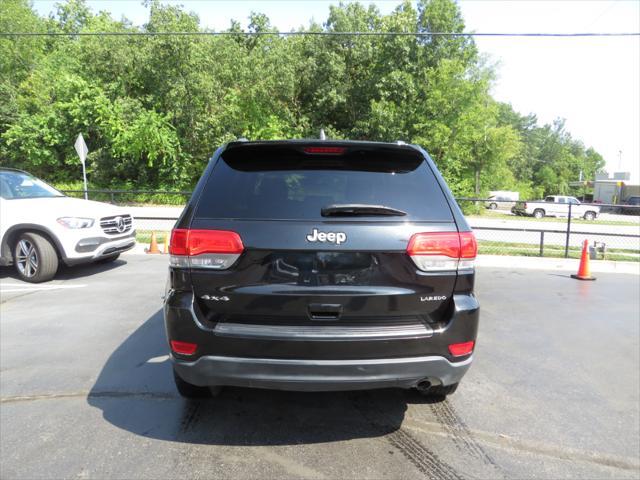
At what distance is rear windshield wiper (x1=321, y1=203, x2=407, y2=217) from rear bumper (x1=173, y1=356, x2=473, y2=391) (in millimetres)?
834

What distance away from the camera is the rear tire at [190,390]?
9.96 feet

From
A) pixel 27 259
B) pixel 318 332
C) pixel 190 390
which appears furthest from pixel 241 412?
pixel 27 259

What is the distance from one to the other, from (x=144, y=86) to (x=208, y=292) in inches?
1158

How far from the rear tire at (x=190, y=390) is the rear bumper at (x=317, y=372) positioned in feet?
2.05

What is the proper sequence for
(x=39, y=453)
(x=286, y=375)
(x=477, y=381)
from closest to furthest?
(x=286, y=375) → (x=39, y=453) → (x=477, y=381)

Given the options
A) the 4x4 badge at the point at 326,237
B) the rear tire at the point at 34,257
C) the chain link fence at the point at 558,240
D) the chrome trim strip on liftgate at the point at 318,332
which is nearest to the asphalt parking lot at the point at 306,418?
the chrome trim strip on liftgate at the point at 318,332

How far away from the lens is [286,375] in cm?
240

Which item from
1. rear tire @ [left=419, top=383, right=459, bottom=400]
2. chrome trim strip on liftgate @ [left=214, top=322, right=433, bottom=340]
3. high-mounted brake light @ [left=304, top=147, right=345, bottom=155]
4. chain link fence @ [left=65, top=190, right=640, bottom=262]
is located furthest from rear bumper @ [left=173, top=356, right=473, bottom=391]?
chain link fence @ [left=65, top=190, right=640, bottom=262]

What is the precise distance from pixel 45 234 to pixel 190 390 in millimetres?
5282

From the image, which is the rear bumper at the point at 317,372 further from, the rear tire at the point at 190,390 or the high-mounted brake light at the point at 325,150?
the high-mounted brake light at the point at 325,150

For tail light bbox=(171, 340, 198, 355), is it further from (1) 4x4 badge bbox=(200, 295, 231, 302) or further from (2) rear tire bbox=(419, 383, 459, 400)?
(2) rear tire bbox=(419, 383, 459, 400)

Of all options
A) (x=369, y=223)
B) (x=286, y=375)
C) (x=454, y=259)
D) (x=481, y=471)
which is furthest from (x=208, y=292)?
(x=481, y=471)

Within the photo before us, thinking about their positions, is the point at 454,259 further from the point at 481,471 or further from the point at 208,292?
the point at 208,292

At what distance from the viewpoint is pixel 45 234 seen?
6.88m
